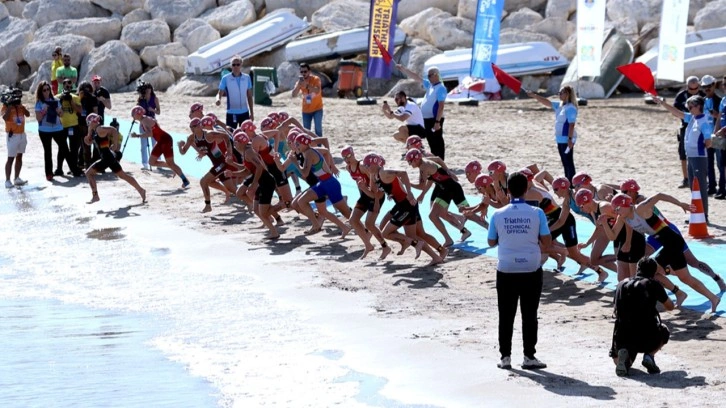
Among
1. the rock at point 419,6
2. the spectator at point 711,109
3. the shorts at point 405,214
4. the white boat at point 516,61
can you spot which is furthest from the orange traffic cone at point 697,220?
the rock at point 419,6

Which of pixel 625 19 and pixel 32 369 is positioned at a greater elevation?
pixel 625 19

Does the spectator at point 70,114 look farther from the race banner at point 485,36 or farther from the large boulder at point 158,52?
the large boulder at point 158,52

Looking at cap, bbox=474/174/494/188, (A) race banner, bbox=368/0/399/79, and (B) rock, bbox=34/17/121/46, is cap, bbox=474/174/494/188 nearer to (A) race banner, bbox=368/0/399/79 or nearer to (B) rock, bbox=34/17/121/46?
(A) race banner, bbox=368/0/399/79

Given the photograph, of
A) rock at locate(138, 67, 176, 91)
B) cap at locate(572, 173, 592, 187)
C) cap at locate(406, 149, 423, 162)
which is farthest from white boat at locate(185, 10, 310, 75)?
cap at locate(572, 173, 592, 187)

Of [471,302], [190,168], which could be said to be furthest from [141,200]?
[471,302]

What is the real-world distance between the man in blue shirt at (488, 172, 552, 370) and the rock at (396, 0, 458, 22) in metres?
25.1

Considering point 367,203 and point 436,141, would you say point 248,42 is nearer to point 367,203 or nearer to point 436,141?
point 436,141

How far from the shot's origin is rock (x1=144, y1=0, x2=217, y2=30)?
3478 cm

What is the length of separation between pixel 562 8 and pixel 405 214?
20454 mm

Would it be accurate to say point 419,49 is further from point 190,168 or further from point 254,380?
point 254,380

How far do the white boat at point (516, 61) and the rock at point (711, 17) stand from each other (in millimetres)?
3273

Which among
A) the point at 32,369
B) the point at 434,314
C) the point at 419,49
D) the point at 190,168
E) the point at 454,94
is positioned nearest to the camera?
the point at 32,369

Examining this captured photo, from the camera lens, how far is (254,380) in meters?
8.82

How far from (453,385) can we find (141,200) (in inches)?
386
